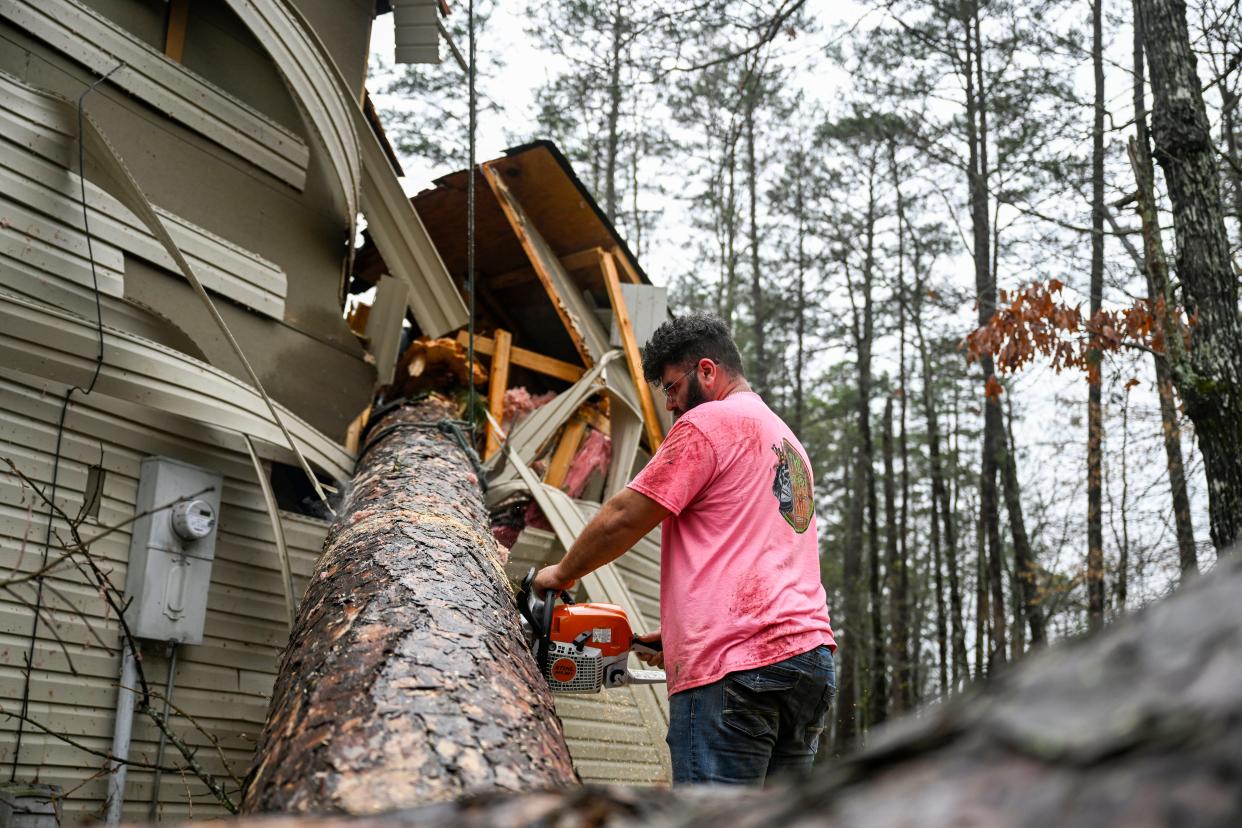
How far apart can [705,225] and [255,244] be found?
17198 mm

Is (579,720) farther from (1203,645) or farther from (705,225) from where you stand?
(705,225)

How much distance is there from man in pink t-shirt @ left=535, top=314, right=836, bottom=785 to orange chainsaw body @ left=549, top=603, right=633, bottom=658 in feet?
0.68

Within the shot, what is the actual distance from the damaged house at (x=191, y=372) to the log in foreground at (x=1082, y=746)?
3253 millimetres

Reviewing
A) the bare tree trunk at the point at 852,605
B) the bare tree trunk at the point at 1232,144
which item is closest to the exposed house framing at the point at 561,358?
the bare tree trunk at the point at 1232,144


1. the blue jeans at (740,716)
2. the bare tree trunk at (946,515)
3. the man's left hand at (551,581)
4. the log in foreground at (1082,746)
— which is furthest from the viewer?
the bare tree trunk at (946,515)

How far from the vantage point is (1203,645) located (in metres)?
0.66

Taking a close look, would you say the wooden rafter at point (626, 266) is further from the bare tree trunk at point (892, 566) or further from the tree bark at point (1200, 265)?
the bare tree trunk at point (892, 566)

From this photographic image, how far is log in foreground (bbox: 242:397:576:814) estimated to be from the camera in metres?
1.77

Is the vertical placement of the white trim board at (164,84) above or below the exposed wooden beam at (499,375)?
above

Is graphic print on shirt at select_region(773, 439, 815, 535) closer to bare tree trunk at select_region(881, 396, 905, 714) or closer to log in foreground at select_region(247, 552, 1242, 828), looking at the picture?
log in foreground at select_region(247, 552, 1242, 828)

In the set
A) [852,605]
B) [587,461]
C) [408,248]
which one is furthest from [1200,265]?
[852,605]

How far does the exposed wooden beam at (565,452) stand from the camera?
713cm

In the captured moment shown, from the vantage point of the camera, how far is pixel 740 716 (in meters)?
3.23

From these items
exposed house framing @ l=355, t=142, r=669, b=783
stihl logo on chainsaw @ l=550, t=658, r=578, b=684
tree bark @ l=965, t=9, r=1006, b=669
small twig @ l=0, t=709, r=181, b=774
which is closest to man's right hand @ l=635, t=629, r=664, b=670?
stihl logo on chainsaw @ l=550, t=658, r=578, b=684
